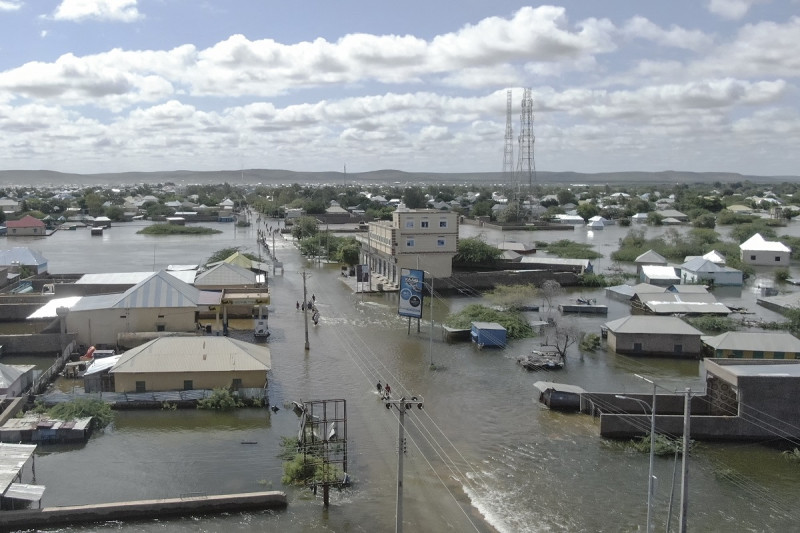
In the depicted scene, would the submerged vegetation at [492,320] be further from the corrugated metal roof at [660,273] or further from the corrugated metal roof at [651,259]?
the corrugated metal roof at [651,259]

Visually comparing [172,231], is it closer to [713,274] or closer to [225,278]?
[225,278]

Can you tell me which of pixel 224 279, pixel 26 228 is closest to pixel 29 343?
pixel 224 279

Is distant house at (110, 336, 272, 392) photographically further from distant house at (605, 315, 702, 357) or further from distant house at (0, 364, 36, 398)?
distant house at (605, 315, 702, 357)

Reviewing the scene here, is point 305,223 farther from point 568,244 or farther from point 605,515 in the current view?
point 605,515

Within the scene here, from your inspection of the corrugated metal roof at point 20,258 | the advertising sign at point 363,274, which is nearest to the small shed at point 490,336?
the advertising sign at point 363,274

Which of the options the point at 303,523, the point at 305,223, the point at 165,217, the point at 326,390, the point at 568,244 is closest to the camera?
the point at 303,523

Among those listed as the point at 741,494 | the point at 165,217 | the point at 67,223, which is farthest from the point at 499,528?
the point at 165,217
